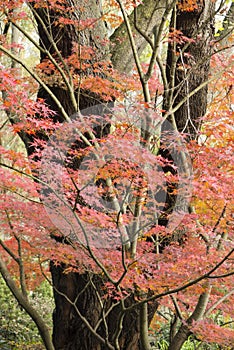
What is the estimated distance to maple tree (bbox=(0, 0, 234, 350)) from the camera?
3.90 meters

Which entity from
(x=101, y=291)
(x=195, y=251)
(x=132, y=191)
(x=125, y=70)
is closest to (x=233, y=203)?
(x=195, y=251)

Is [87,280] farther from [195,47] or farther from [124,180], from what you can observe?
[195,47]

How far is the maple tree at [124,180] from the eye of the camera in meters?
3.90

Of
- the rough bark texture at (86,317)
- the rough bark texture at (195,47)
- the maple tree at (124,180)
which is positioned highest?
the rough bark texture at (195,47)

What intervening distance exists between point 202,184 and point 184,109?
1.51 m

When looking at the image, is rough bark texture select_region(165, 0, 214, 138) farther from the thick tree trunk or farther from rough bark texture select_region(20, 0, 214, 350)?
the thick tree trunk

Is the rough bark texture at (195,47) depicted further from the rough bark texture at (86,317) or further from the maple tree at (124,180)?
the rough bark texture at (86,317)

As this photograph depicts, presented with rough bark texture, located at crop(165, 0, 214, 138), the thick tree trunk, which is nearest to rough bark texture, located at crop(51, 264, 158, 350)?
the thick tree trunk

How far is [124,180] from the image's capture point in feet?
13.6

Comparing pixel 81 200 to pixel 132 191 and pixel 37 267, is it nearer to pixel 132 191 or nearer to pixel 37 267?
pixel 132 191

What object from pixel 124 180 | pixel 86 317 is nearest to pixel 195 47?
pixel 124 180

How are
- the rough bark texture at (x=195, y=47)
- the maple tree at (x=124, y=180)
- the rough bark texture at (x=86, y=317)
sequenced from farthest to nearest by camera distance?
the rough bark texture at (x=86, y=317) → the rough bark texture at (x=195, y=47) → the maple tree at (x=124, y=180)

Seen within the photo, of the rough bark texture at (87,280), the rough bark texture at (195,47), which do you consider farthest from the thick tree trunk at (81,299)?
the rough bark texture at (195,47)

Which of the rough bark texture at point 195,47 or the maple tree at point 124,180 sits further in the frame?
the rough bark texture at point 195,47
